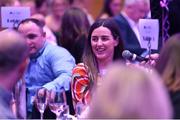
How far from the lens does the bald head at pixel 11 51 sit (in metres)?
4.11

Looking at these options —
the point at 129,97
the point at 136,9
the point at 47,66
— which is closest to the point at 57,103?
the point at 47,66

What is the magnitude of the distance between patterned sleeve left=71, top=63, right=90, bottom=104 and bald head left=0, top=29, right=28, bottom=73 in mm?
1921

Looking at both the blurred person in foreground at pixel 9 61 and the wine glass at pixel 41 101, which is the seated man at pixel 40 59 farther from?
the blurred person in foreground at pixel 9 61

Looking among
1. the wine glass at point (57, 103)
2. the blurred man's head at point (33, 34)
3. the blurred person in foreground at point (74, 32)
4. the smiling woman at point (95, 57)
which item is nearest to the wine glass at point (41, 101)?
the wine glass at point (57, 103)

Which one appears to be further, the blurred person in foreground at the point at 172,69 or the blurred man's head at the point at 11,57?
the blurred person in foreground at the point at 172,69

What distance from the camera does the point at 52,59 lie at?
7.16 metres

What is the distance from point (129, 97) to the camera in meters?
2.99

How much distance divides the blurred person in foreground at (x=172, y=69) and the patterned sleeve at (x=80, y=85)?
171cm

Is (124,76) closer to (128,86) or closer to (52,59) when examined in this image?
(128,86)

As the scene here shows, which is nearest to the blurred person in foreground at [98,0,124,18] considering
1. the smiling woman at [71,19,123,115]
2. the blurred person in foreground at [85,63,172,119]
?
the smiling woman at [71,19,123,115]

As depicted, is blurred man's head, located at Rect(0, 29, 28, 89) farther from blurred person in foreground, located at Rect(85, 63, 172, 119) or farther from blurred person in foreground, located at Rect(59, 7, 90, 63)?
blurred person in foreground, located at Rect(59, 7, 90, 63)

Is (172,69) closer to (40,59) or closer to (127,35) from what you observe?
(40,59)

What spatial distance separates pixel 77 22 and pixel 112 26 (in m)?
2.63

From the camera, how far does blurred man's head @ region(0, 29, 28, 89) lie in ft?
13.5
